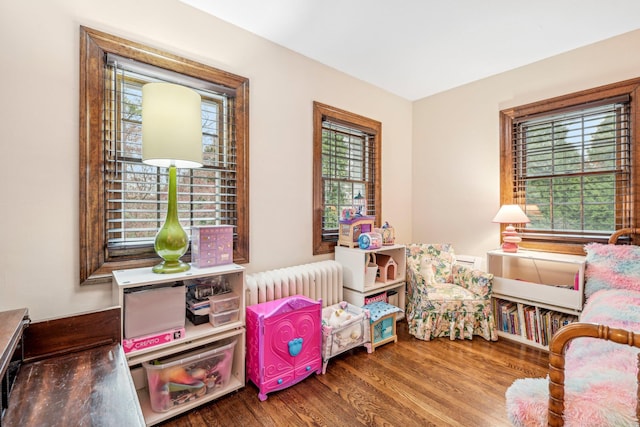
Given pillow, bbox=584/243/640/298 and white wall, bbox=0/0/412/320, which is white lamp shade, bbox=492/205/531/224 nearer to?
pillow, bbox=584/243/640/298

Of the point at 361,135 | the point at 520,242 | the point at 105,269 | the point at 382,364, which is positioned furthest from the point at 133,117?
the point at 520,242

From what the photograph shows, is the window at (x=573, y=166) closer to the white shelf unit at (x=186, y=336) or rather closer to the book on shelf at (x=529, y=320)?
the book on shelf at (x=529, y=320)

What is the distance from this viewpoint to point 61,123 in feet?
5.38

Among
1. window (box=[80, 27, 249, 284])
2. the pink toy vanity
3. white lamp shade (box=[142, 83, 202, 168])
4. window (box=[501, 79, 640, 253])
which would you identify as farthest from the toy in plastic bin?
white lamp shade (box=[142, 83, 202, 168])

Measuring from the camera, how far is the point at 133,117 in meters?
1.89

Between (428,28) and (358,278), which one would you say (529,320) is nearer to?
(358,278)

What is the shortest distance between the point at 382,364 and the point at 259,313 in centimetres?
108

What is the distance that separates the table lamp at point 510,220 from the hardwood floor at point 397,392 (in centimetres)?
89

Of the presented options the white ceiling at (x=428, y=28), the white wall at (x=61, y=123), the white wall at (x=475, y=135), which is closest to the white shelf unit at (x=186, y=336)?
the white wall at (x=61, y=123)

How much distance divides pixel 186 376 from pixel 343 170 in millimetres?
2249

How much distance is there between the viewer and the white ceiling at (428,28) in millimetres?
2053

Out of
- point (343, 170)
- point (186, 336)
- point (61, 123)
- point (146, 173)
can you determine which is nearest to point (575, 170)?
point (343, 170)

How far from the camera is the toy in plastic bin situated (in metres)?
2.72

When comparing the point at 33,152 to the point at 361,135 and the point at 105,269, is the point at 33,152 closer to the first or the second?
the point at 105,269
